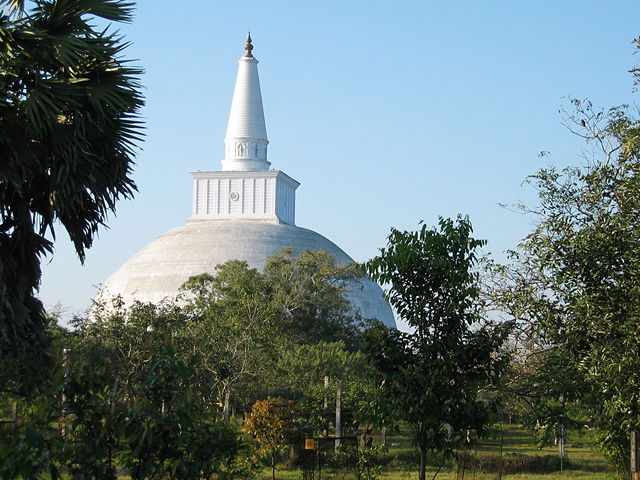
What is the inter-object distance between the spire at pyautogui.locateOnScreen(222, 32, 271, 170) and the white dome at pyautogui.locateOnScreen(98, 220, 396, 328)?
4.48 metres

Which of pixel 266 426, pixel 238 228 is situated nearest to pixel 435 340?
pixel 266 426

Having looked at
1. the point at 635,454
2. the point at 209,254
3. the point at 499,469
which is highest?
the point at 209,254

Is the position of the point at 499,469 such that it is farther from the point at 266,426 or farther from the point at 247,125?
the point at 247,125

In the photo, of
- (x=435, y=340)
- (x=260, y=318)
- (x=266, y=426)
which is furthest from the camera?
(x=260, y=318)

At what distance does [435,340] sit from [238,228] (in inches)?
2319

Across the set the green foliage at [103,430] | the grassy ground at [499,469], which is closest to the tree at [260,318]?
the grassy ground at [499,469]

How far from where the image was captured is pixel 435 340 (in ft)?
41.2

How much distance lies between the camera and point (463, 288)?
1255cm

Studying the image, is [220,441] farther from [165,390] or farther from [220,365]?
[220,365]

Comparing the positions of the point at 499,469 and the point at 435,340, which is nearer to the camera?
the point at 435,340

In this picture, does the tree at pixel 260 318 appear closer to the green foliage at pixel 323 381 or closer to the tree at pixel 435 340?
the green foliage at pixel 323 381

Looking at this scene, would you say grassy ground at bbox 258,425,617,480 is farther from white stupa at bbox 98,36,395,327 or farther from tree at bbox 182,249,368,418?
white stupa at bbox 98,36,395,327

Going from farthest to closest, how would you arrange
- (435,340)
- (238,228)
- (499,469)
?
(238,228)
(499,469)
(435,340)

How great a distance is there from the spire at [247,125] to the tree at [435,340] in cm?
5638
